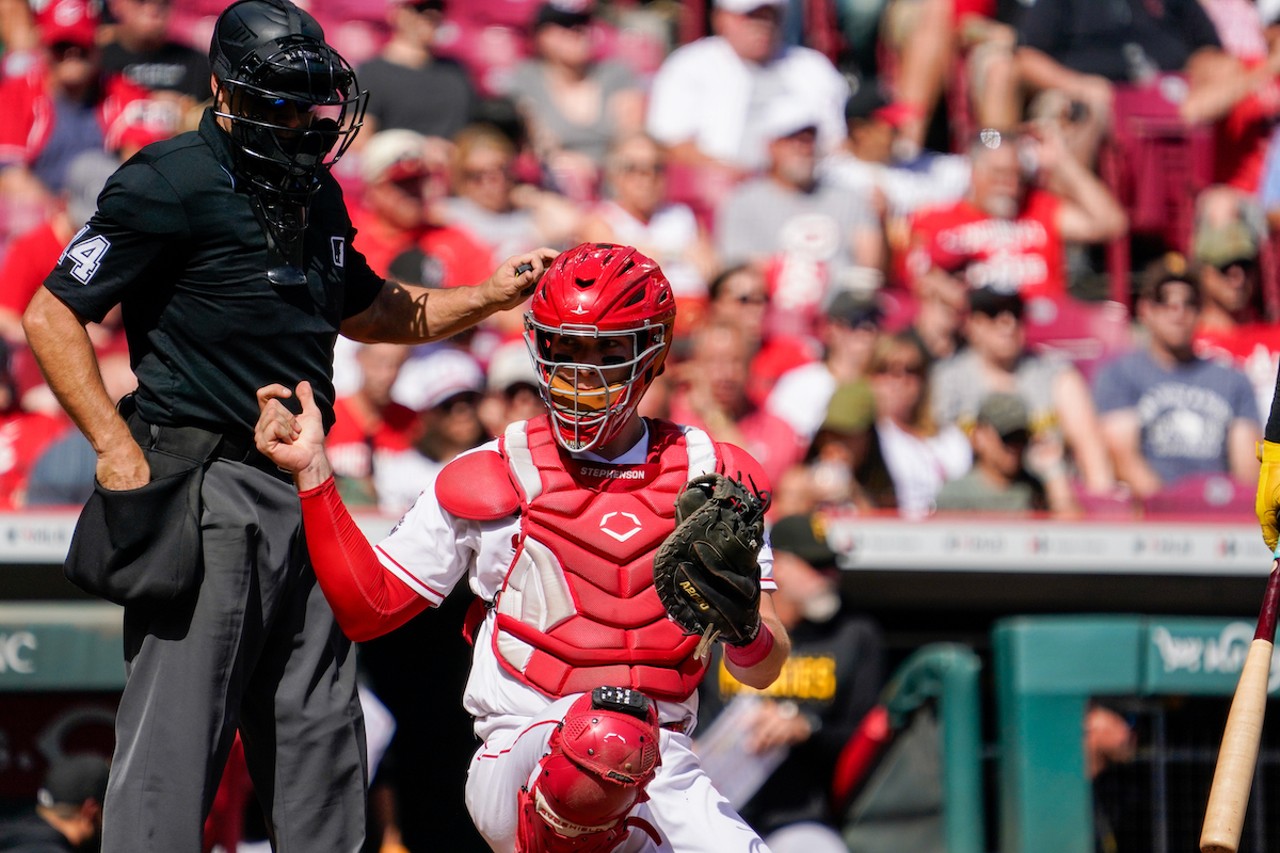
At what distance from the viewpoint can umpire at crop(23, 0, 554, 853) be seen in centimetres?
335

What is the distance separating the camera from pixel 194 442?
3.45 meters

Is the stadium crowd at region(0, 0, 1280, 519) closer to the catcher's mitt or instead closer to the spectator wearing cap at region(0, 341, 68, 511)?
the spectator wearing cap at region(0, 341, 68, 511)

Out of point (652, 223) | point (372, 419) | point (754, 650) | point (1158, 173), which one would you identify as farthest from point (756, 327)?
point (754, 650)

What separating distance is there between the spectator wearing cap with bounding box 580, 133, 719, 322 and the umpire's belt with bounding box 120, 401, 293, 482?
13.9ft

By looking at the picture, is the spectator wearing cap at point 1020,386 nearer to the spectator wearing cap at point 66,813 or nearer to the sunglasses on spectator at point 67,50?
the spectator wearing cap at point 66,813

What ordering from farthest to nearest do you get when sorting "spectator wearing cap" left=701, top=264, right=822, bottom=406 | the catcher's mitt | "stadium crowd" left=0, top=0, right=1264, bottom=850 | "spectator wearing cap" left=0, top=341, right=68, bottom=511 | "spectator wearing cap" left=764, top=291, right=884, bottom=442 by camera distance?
"spectator wearing cap" left=701, top=264, right=822, bottom=406
"spectator wearing cap" left=764, top=291, right=884, bottom=442
"stadium crowd" left=0, top=0, right=1264, bottom=850
"spectator wearing cap" left=0, top=341, right=68, bottom=511
the catcher's mitt

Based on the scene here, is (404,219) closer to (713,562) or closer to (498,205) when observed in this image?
(498,205)

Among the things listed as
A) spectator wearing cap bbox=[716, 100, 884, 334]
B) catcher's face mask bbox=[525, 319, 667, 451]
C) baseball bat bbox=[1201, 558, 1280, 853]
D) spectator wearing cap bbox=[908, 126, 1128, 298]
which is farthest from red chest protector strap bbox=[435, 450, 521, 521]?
spectator wearing cap bbox=[908, 126, 1128, 298]

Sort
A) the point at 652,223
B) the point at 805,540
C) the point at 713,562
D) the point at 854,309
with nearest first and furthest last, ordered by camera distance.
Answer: the point at 713,562, the point at 805,540, the point at 854,309, the point at 652,223

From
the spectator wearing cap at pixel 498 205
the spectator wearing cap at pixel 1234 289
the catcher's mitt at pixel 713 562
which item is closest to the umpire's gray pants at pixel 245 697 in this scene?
the catcher's mitt at pixel 713 562

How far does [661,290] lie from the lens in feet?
11.8

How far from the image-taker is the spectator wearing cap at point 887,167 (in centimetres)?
849

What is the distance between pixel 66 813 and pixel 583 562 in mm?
2502

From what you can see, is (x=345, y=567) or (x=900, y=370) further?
(x=900, y=370)
